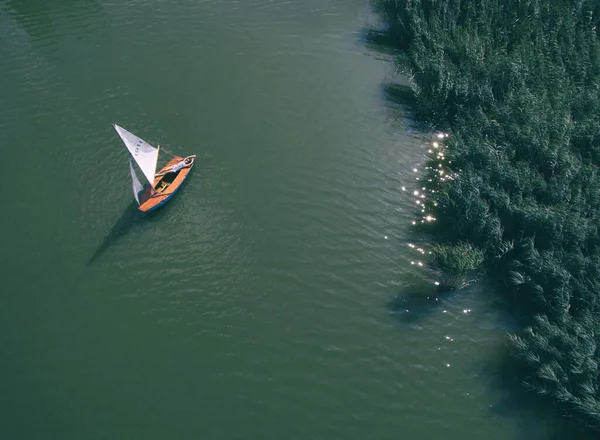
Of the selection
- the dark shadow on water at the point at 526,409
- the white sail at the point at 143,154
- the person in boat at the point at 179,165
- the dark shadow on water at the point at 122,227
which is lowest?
the dark shadow on water at the point at 526,409

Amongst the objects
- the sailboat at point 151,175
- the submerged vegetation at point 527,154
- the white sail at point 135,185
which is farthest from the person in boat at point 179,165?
the submerged vegetation at point 527,154

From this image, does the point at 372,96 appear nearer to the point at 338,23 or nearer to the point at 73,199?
the point at 338,23

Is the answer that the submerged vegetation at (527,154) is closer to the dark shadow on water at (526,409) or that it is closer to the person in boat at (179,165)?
the dark shadow on water at (526,409)

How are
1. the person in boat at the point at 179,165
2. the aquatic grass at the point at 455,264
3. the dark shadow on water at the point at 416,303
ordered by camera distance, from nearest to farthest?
the aquatic grass at the point at 455,264, the dark shadow on water at the point at 416,303, the person in boat at the point at 179,165

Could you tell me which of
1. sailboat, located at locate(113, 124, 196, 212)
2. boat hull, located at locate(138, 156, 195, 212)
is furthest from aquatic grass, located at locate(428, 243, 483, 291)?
sailboat, located at locate(113, 124, 196, 212)

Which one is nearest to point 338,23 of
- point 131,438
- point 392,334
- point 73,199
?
point 73,199

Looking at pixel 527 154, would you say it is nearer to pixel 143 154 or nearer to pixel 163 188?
pixel 163 188

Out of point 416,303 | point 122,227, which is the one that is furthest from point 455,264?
point 122,227
